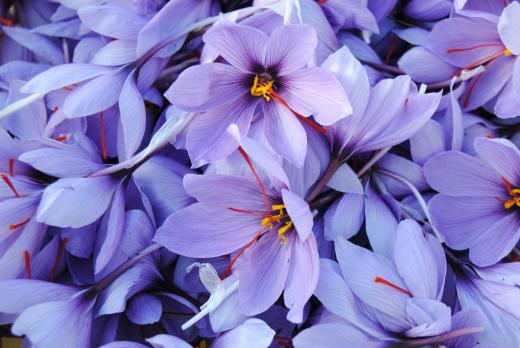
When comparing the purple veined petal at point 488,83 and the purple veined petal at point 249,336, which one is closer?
the purple veined petal at point 249,336

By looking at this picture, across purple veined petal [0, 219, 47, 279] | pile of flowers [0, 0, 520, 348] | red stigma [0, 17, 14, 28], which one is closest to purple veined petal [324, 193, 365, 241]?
pile of flowers [0, 0, 520, 348]

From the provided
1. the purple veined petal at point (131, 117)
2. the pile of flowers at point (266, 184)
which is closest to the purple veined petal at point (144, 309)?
the pile of flowers at point (266, 184)

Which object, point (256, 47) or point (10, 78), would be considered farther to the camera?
point (10, 78)

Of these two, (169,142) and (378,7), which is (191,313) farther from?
(378,7)

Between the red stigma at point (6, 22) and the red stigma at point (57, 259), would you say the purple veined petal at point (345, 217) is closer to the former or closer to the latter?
the red stigma at point (57, 259)

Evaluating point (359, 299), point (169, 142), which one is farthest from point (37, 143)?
point (359, 299)
